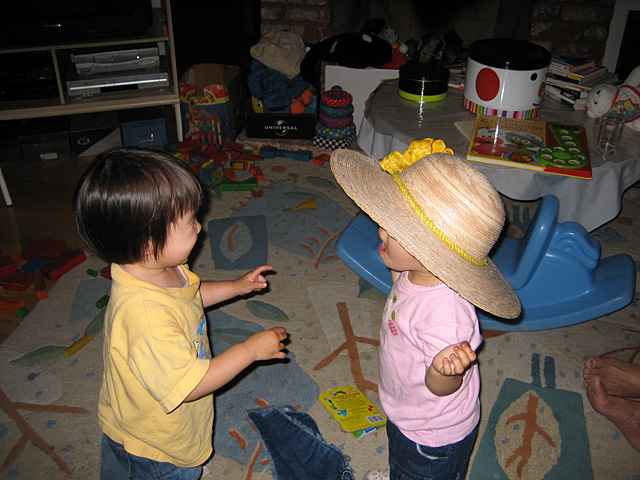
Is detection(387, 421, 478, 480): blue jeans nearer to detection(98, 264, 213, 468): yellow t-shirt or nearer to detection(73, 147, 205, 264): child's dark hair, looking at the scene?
detection(98, 264, 213, 468): yellow t-shirt

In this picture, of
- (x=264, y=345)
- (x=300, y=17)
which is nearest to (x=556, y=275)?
(x=264, y=345)

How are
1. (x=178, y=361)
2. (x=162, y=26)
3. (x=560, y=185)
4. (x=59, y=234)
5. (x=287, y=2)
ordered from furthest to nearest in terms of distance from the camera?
(x=287, y=2) → (x=162, y=26) → (x=59, y=234) → (x=560, y=185) → (x=178, y=361)

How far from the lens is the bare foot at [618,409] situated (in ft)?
4.91

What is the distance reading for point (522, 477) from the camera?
141cm

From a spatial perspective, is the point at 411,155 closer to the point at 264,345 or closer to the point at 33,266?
the point at 264,345

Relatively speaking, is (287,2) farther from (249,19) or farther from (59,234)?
(59,234)

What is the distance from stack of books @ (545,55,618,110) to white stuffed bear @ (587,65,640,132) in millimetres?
70

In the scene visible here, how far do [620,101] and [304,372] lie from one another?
54.6 inches

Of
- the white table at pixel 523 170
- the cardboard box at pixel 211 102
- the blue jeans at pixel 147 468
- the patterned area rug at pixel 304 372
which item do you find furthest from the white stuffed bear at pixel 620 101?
the cardboard box at pixel 211 102

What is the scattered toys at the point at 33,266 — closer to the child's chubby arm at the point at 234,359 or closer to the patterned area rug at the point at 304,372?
the patterned area rug at the point at 304,372

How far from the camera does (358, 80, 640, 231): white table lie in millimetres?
1573

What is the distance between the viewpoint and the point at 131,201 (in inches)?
34.9

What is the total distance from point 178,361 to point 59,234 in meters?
1.66

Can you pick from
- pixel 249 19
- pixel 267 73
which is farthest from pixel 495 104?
pixel 249 19
